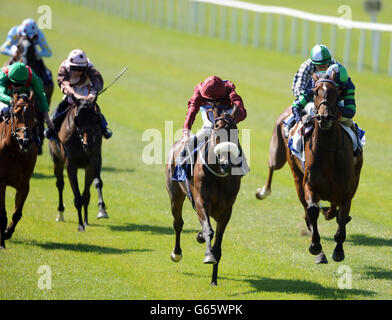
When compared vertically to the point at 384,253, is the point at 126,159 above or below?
below

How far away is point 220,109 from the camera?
28.5 feet

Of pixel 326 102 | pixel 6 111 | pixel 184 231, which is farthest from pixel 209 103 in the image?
pixel 184 231

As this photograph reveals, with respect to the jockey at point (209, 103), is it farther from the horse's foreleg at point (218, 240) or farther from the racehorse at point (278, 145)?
the racehorse at point (278, 145)

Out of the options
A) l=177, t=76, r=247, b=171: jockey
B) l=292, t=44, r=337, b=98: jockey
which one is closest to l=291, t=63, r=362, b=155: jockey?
l=292, t=44, r=337, b=98: jockey

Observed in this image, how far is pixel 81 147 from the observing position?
39.3ft

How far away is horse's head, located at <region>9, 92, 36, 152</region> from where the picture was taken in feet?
32.2

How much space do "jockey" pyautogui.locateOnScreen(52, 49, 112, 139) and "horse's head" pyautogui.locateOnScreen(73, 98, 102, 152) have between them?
286 mm

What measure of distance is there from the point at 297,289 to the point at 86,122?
4.33 metres

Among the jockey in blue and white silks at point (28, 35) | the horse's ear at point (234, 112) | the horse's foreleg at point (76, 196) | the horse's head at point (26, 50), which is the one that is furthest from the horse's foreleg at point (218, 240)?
the jockey in blue and white silks at point (28, 35)

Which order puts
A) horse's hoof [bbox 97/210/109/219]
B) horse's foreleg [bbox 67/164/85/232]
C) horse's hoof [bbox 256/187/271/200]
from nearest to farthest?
horse's foreleg [bbox 67/164/85/232], horse's hoof [bbox 97/210/109/219], horse's hoof [bbox 256/187/271/200]

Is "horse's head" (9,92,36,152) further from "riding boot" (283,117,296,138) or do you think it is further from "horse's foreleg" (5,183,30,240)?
"riding boot" (283,117,296,138)
